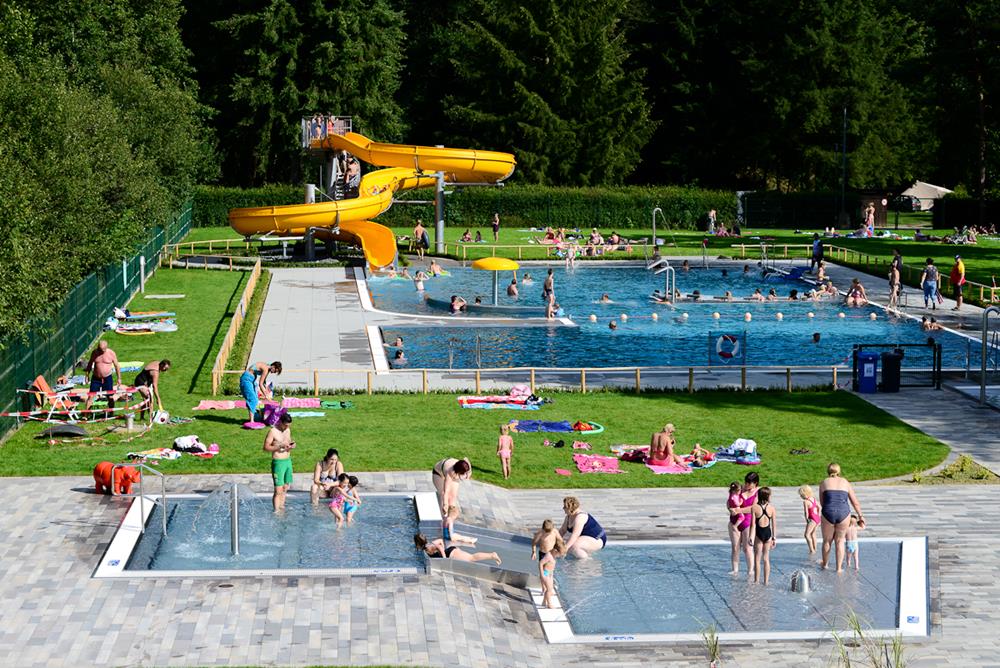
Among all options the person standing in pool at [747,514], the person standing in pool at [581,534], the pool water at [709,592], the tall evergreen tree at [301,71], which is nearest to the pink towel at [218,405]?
the person standing in pool at [581,534]

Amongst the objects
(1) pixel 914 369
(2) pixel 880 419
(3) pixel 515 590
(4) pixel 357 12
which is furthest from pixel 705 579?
(4) pixel 357 12

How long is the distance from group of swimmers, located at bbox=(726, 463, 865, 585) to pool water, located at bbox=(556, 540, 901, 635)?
23cm

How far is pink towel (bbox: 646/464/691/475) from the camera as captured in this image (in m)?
23.8

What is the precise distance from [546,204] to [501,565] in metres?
62.9

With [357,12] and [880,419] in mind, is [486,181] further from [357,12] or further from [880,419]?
[880,419]

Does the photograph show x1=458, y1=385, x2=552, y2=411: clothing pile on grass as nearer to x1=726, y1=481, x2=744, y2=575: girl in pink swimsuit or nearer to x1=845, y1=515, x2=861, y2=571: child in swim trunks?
x1=726, y1=481, x2=744, y2=575: girl in pink swimsuit

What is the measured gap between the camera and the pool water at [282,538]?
715 inches

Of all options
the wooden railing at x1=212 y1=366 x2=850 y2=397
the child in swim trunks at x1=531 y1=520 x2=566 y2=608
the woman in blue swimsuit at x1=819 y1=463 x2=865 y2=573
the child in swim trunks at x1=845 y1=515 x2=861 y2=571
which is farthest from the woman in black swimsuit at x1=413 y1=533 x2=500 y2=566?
the wooden railing at x1=212 y1=366 x2=850 y2=397

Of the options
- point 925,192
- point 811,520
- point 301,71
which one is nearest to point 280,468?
point 811,520

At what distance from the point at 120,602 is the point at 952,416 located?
18.1m

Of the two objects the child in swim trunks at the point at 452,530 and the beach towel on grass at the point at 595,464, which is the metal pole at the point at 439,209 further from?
the child in swim trunks at the point at 452,530

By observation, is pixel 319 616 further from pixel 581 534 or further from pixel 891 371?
pixel 891 371

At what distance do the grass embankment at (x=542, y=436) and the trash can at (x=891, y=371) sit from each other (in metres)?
1.06

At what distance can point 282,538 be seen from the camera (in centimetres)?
1931
